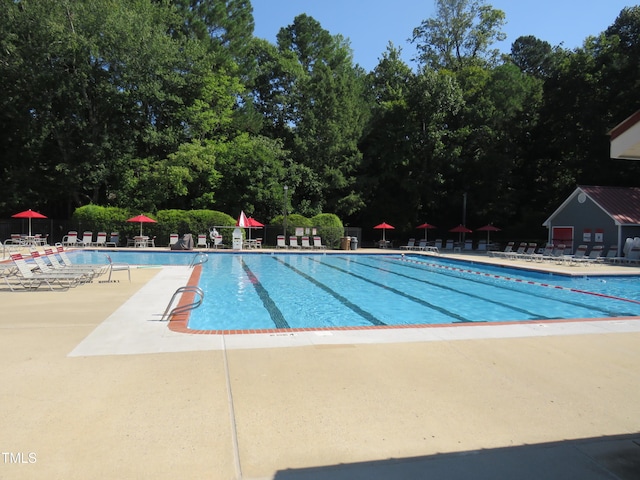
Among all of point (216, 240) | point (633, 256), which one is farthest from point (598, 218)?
point (216, 240)

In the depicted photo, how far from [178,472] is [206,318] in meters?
6.05

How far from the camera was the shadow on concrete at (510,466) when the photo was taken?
2672 mm

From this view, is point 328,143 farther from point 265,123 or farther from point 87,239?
point 87,239

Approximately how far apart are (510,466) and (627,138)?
263cm

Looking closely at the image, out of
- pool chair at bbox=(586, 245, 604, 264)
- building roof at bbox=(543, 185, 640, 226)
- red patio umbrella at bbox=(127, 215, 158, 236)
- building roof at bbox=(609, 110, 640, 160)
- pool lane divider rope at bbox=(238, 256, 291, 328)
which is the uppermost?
building roof at bbox=(543, 185, 640, 226)

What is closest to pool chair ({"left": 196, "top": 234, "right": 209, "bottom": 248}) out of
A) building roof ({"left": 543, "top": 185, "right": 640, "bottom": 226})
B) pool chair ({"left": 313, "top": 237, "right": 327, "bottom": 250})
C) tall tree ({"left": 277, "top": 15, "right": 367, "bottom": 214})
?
pool chair ({"left": 313, "top": 237, "right": 327, "bottom": 250})

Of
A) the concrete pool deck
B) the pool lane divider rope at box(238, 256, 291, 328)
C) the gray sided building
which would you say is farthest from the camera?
the gray sided building

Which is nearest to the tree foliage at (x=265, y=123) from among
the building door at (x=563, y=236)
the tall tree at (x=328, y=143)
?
the tall tree at (x=328, y=143)

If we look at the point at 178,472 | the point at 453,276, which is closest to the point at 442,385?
the point at 178,472

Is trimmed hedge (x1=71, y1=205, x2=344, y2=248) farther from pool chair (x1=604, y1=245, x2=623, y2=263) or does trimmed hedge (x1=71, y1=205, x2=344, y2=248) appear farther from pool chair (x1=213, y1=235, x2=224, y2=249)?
pool chair (x1=604, y1=245, x2=623, y2=263)

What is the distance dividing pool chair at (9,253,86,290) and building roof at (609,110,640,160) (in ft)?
33.8

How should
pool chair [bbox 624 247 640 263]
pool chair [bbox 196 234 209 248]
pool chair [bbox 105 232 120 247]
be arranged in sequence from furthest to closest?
1. pool chair [bbox 105 232 120 247]
2. pool chair [bbox 196 234 209 248]
3. pool chair [bbox 624 247 640 263]

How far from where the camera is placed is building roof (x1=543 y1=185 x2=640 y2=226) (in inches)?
903

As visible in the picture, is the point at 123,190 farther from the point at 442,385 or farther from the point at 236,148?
the point at 442,385
